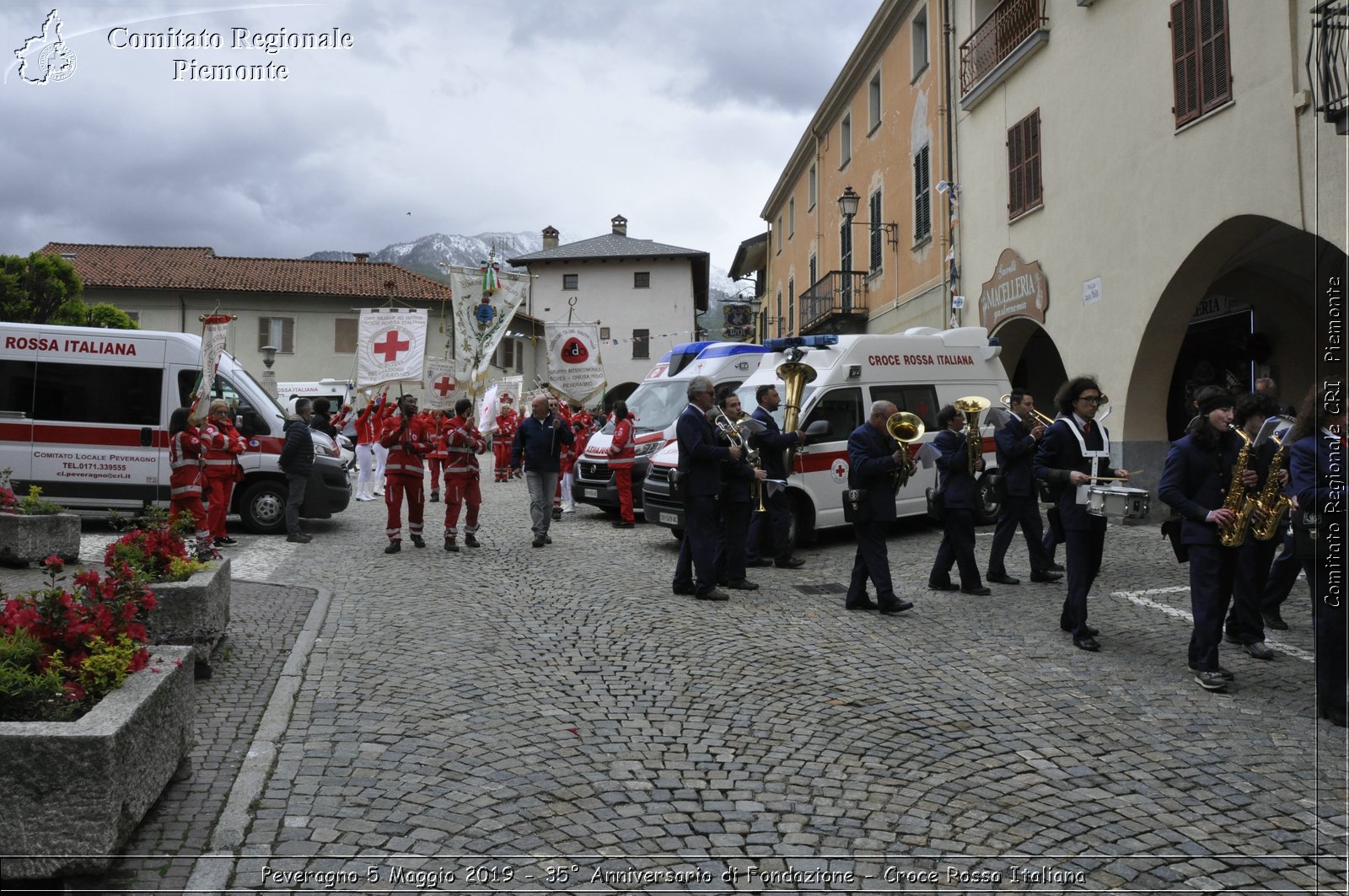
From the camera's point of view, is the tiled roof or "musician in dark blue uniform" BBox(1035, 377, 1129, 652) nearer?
"musician in dark blue uniform" BBox(1035, 377, 1129, 652)

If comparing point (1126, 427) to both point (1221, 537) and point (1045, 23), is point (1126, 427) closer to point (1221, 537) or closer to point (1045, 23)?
point (1045, 23)

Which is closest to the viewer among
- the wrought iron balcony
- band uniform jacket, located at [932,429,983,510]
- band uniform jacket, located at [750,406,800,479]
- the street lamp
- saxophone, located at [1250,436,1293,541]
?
saxophone, located at [1250,436,1293,541]

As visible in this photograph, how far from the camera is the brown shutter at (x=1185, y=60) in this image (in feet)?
37.9

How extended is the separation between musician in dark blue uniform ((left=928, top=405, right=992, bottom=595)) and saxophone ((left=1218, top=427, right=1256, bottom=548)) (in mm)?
3005

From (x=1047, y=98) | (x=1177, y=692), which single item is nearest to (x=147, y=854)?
(x=1177, y=692)

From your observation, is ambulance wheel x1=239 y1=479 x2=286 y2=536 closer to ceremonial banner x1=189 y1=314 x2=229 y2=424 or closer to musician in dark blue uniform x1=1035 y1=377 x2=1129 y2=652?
ceremonial banner x1=189 y1=314 x2=229 y2=424

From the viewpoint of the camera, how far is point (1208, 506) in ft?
19.5

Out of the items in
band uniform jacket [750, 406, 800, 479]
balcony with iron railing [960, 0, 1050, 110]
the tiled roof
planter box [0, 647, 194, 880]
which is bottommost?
planter box [0, 647, 194, 880]

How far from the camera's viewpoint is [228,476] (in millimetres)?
11570

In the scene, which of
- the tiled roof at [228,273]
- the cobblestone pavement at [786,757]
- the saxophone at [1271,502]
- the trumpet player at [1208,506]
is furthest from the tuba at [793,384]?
the tiled roof at [228,273]

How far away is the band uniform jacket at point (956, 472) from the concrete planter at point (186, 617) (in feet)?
19.8

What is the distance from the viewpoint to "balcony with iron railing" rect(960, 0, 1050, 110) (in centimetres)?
1526

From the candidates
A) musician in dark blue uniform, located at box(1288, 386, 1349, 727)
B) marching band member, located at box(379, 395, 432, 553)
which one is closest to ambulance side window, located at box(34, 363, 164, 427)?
marching band member, located at box(379, 395, 432, 553)

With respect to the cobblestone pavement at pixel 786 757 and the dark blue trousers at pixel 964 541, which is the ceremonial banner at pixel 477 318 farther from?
the dark blue trousers at pixel 964 541
